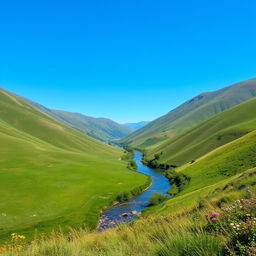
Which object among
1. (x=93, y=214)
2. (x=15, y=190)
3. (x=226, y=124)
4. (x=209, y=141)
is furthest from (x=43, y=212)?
(x=226, y=124)

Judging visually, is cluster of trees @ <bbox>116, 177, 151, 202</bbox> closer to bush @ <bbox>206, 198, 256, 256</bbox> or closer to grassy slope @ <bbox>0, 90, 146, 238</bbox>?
grassy slope @ <bbox>0, 90, 146, 238</bbox>

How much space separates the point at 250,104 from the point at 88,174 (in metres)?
171

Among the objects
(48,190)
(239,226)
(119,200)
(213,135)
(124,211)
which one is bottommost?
(124,211)

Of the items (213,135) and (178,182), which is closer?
(178,182)

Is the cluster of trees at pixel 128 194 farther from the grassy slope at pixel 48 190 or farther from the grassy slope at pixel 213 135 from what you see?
the grassy slope at pixel 213 135

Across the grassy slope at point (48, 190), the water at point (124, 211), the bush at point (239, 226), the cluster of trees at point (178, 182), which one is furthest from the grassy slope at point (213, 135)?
the bush at point (239, 226)

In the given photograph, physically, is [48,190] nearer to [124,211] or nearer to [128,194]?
[128,194]

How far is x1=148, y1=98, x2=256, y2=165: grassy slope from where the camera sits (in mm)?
132000

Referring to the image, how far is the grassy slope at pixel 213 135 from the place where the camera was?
13200 cm

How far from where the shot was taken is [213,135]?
146250 mm

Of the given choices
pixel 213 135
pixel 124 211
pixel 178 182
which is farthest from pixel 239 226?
pixel 213 135

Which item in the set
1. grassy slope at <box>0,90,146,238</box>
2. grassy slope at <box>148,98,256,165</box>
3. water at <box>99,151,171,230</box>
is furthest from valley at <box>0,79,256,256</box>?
grassy slope at <box>148,98,256,165</box>

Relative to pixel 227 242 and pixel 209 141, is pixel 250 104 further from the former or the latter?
pixel 227 242

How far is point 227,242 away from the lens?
622cm
